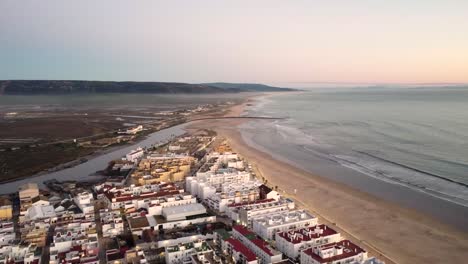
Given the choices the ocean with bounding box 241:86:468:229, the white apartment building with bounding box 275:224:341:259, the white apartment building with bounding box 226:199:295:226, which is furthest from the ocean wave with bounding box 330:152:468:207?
the white apartment building with bounding box 275:224:341:259

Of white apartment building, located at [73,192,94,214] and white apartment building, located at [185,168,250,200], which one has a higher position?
white apartment building, located at [185,168,250,200]

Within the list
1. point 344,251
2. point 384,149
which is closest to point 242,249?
point 344,251

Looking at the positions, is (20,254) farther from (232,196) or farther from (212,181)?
(212,181)

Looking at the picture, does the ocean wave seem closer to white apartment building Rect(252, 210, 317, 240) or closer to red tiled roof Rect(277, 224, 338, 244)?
white apartment building Rect(252, 210, 317, 240)

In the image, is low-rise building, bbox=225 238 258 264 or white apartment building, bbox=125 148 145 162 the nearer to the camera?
low-rise building, bbox=225 238 258 264

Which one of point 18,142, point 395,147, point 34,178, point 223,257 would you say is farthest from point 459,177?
point 18,142

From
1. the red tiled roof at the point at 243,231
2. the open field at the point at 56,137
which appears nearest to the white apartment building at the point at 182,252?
the red tiled roof at the point at 243,231
